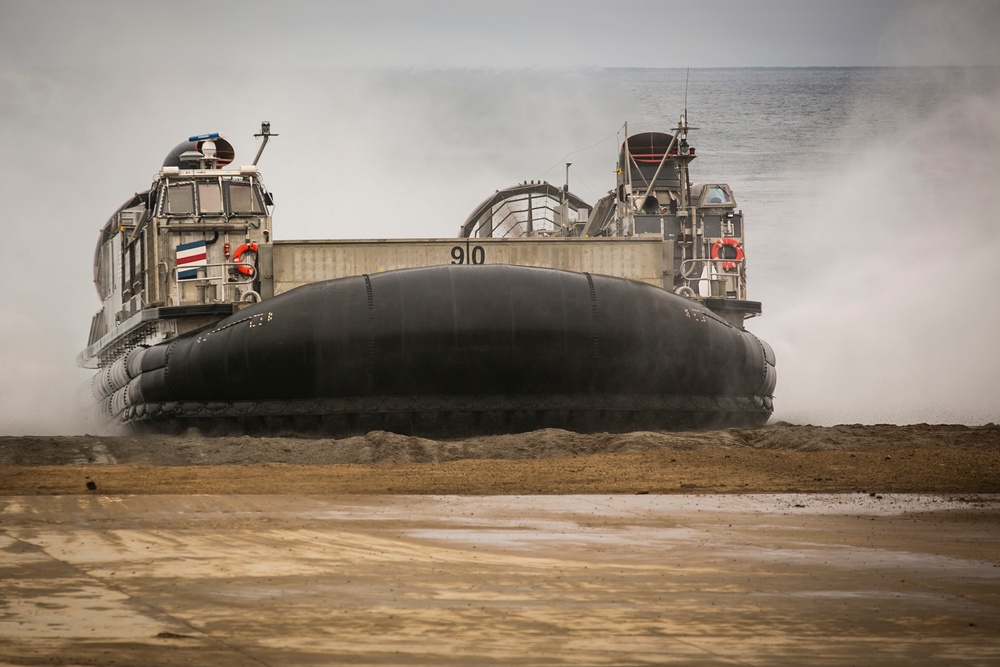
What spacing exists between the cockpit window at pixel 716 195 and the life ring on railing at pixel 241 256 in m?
5.86

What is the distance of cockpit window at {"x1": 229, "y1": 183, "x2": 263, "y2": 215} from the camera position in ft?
49.6

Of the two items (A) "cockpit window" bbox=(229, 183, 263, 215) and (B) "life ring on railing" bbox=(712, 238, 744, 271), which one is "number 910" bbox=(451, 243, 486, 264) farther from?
(B) "life ring on railing" bbox=(712, 238, 744, 271)

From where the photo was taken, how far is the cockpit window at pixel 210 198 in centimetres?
1508

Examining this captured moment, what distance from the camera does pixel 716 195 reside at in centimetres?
1708

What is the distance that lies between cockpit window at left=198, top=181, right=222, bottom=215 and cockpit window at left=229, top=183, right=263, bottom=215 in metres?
0.14

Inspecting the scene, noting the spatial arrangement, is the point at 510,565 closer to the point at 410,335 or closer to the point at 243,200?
the point at 410,335

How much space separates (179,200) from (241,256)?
1173 millimetres

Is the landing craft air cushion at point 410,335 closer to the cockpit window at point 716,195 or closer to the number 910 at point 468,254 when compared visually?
the number 910 at point 468,254

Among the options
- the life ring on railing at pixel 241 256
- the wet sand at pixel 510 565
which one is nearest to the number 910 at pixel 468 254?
the life ring on railing at pixel 241 256

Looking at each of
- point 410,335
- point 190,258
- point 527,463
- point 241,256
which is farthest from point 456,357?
point 190,258

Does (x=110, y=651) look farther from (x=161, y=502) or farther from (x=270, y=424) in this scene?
(x=270, y=424)

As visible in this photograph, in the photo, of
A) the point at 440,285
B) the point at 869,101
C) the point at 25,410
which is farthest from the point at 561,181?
the point at 440,285

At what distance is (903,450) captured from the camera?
9.41 m

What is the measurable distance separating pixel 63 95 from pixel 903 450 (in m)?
40.2
